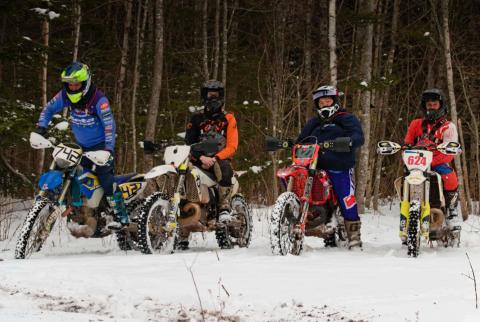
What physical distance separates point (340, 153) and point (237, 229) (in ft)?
6.04

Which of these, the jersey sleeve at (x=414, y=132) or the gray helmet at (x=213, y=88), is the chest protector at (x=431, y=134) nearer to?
the jersey sleeve at (x=414, y=132)

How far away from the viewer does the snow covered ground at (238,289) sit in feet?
12.5

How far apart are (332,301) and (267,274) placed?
42.4 inches

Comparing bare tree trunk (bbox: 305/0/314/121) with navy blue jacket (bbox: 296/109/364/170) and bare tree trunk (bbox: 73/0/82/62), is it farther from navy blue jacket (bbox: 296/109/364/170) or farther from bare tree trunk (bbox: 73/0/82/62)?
navy blue jacket (bbox: 296/109/364/170)

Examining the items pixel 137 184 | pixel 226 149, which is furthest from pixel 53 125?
pixel 226 149

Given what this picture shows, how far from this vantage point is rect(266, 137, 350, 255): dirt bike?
21.2 feet

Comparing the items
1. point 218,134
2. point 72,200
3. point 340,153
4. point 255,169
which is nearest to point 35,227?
point 72,200

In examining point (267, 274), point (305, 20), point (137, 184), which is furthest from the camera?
point (305, 20)

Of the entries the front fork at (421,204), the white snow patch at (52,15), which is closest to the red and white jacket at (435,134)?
the front fork at (421,204)

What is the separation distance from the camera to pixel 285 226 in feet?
21.7

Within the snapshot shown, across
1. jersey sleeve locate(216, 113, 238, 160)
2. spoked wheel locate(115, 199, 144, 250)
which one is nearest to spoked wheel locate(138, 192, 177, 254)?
spoked wheel locate(115, 199, 144, 250)

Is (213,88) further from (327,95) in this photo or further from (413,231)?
(413,231)

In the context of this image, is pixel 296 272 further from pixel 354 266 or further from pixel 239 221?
pixel 239 221

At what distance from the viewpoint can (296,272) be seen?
526 cm
